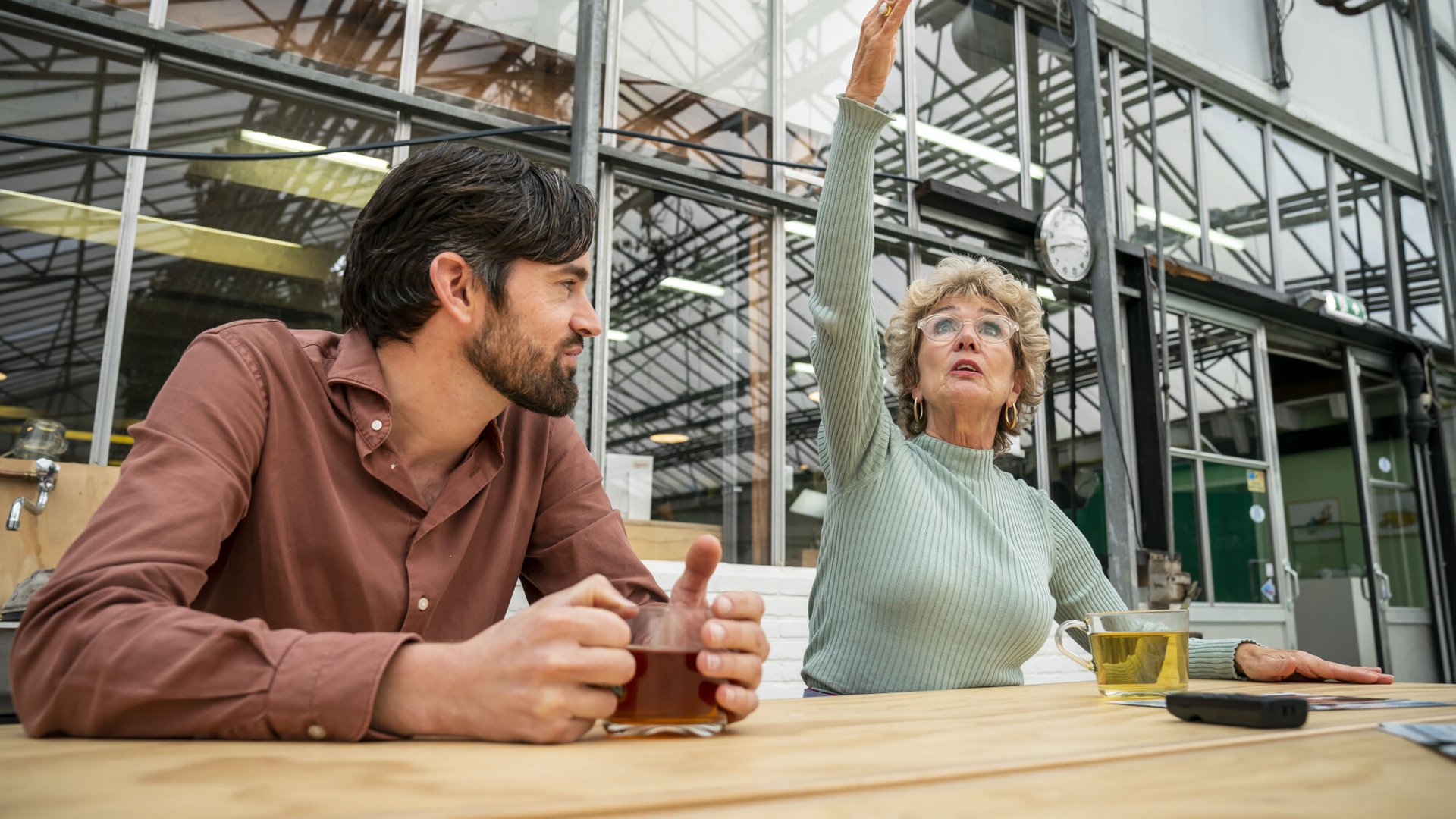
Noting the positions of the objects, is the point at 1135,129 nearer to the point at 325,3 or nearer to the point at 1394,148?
the point at 1394,148

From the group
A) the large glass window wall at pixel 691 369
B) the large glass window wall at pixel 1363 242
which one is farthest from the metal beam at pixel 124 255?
the large glass window wall at pixel 1363 242

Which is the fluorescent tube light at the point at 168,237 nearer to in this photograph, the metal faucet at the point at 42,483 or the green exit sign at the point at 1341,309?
the metal faucet at the point at 42,483

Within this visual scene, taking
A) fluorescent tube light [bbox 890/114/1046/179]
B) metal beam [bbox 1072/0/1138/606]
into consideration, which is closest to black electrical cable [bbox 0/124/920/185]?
fluorescent tube light [bbox 890/114/1046/179]

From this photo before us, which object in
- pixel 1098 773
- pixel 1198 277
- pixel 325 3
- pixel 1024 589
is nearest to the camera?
pixel 1098 773

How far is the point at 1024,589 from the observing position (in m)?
1.60

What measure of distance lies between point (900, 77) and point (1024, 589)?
430cm

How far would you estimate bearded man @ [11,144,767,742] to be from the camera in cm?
64

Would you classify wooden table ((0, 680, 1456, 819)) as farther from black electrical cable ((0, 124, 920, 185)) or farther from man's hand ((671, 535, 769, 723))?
black electrical cable ((0, 124, 920, 185))

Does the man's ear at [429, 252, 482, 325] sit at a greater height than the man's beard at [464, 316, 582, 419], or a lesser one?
greater

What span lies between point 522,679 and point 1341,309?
7395 mm

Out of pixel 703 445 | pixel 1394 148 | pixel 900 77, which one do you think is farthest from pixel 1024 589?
pixel 1394 148

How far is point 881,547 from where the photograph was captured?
1.59m

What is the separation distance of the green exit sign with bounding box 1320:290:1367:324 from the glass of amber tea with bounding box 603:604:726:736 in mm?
7050

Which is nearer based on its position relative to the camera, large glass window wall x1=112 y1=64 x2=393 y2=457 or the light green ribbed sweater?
the light green ribbed sweater
